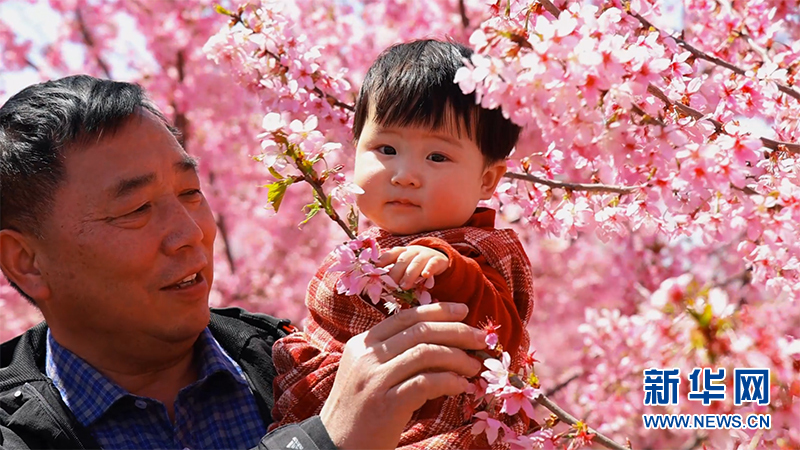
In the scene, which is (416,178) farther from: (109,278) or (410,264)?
(109,278)

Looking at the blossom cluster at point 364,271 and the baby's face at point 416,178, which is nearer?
the blossom cluster at point 364,271

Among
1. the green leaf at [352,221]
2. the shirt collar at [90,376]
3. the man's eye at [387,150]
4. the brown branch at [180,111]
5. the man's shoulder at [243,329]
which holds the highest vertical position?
the brown branch at [180,111]

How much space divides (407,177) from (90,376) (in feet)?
2.98

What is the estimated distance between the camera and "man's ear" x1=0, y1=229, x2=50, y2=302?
2.03m

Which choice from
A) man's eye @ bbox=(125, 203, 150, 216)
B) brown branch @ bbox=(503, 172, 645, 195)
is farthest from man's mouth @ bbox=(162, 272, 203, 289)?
brown branch @ bbox=(503, 172, 645, 195)

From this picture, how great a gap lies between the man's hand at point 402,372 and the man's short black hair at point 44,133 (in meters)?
0.90

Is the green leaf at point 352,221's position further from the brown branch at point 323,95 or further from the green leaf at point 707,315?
the brown branch at point 323,95

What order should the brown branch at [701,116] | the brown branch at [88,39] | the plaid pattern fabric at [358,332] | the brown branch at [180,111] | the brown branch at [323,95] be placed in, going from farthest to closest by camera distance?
the brown branch at [88,39] < the brown branch at [180,111] < the brown branch at [323,95] < the plaid pattern fabric at [358,332] < the brown branch at [701,116]

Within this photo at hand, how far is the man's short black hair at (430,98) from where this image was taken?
1.81 meters

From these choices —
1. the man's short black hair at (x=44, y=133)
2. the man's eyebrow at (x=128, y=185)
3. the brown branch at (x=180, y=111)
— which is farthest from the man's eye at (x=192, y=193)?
the brown branch at (x=180, y=111)

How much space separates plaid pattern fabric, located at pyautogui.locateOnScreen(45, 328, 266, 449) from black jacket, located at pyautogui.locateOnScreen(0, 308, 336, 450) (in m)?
0.03

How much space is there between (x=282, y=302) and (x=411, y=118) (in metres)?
5.19

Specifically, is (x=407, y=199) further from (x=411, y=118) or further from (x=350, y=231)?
(x=350, y=231)

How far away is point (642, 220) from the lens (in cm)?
193
